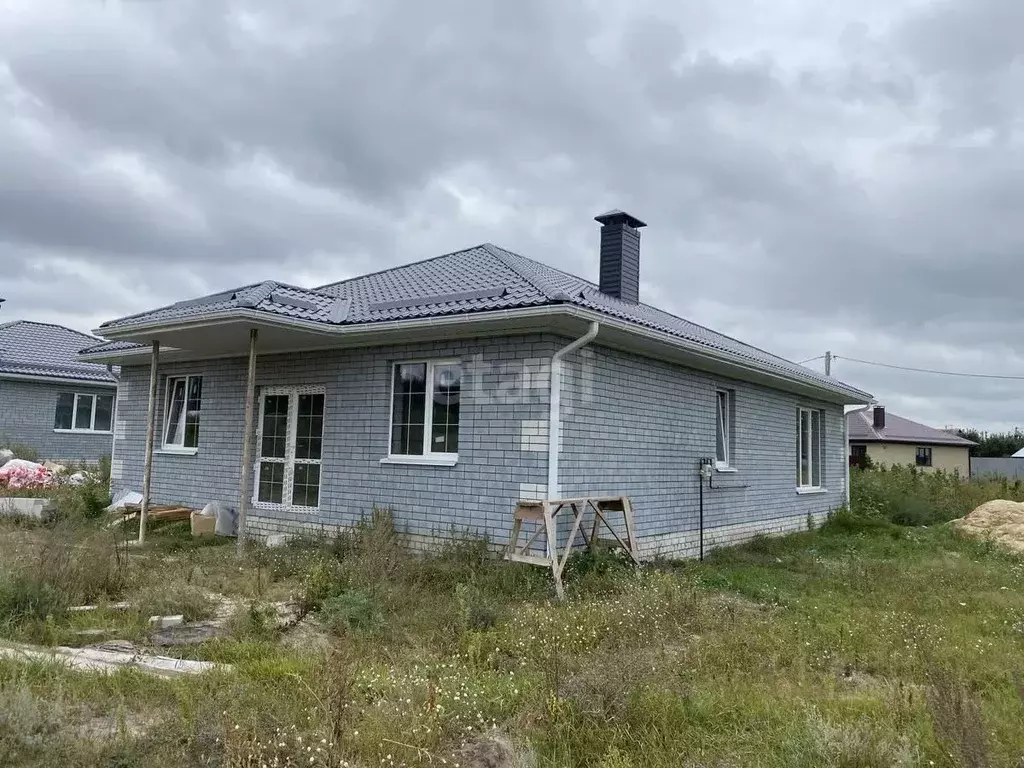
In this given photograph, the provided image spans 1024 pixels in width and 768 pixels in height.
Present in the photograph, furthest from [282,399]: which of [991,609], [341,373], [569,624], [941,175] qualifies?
[941,175]

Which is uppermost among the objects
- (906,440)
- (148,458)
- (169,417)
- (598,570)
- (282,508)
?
(906,440)

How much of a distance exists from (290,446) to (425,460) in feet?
8.22

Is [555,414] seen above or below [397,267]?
below

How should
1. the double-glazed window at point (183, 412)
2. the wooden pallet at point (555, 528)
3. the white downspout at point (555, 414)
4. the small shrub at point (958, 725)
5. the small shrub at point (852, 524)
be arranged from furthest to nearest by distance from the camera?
the small shrub at point (852, 524) → the double-glazed window at point (183, 412) → the white downspout at point (555, 414) → the wooden pallet at point (555, 528) → the small shrub at point (958, 725)

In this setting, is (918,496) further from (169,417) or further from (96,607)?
(96,607)

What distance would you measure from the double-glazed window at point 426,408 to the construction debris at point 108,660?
434 centimetres

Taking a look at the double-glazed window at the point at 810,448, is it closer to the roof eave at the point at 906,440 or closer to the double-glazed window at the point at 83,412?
the double-glazed window at the point at 83,412

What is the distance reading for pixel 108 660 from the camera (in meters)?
4.83

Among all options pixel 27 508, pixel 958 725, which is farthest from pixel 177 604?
pixel 27 508

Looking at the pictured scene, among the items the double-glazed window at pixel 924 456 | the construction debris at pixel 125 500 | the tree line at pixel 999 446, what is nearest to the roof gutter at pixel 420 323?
the construction debris at pixel 125 500

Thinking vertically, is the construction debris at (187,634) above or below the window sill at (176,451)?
below

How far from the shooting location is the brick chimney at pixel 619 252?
37.2ft

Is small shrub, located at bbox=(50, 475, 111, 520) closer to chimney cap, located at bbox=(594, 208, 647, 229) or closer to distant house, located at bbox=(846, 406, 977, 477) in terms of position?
chimney cap, located at bbox=(594, 208, 647, 229)

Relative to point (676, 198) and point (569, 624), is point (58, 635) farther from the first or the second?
point (676, 198)
